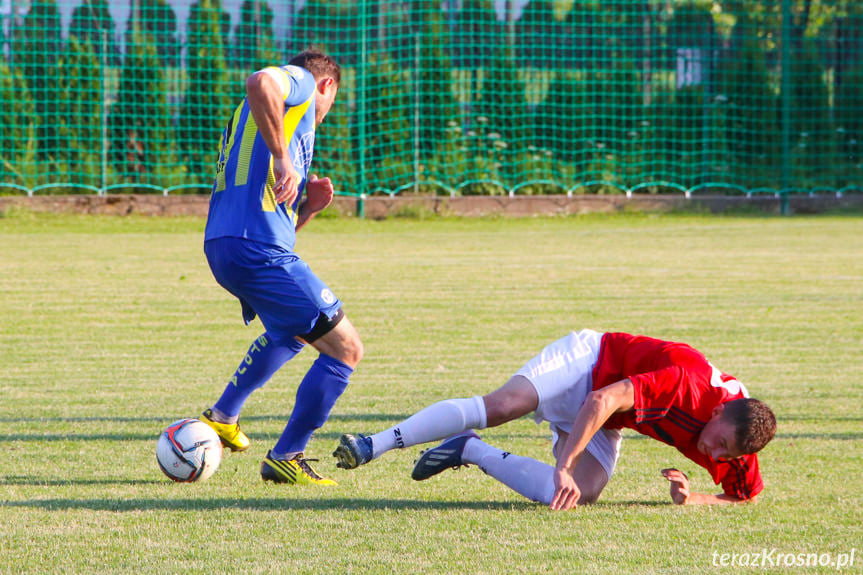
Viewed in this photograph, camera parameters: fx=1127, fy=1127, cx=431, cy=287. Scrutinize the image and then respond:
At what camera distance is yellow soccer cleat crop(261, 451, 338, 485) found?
465 centimetres

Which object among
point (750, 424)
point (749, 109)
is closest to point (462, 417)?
point (750, 424)

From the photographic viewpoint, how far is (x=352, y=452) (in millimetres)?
4305

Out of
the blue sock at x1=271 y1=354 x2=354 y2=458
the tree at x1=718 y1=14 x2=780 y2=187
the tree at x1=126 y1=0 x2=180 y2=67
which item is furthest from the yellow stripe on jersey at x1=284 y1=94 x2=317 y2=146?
the tree at x1=718 y1=14 x2=780 y2=187

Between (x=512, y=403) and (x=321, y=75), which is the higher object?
(x=321, y=75)

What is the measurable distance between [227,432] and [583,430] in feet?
5.90

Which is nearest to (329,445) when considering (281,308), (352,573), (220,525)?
(281,308)

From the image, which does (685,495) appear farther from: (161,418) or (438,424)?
(161,418)

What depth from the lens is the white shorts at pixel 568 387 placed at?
14.6ft

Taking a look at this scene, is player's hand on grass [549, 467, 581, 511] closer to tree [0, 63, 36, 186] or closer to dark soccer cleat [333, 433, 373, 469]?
dark soccer cleat [333, 433, 373, 469]

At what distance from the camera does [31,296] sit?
1089 cm

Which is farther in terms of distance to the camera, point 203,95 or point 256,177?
point 203,95

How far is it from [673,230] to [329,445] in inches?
597

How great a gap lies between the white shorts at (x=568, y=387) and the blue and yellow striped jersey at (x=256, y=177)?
3.85 ft

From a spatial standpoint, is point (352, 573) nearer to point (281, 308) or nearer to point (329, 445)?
point (281, 308)
